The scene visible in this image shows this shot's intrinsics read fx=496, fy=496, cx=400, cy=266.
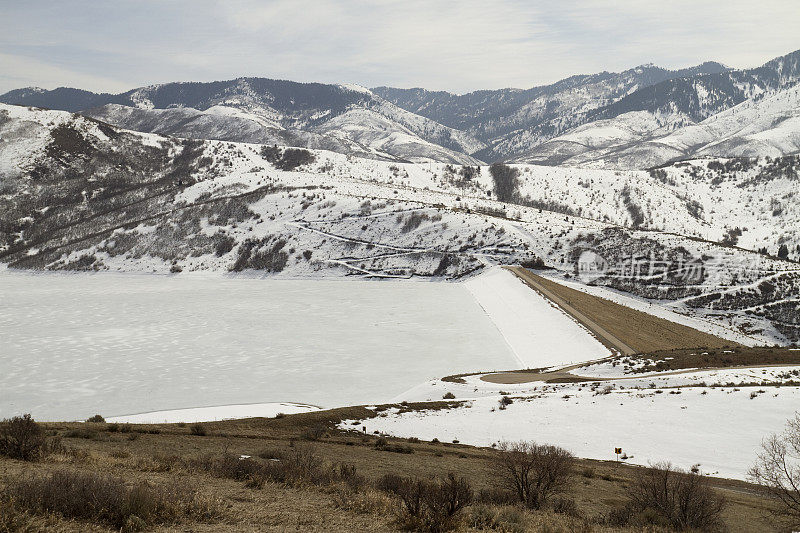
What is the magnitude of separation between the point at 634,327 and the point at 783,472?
4234cm

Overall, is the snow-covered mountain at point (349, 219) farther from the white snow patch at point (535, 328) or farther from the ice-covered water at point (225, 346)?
the ice-covered water at point (225, 346)

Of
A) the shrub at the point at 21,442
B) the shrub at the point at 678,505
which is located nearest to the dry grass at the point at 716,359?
the shrub at the point at 678,505

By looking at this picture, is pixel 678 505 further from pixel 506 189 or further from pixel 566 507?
pixel 506 189

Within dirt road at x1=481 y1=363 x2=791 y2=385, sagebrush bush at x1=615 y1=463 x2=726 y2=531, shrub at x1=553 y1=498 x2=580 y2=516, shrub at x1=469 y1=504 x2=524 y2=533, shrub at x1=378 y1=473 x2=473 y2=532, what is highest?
shrub at x1=378 y1=473 x2=473 y2=532

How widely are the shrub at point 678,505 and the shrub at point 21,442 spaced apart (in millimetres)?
19259

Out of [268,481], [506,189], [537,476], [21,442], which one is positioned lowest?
[537,476]

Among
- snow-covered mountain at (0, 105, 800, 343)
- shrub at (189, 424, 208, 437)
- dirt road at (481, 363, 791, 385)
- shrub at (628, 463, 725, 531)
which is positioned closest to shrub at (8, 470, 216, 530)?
shrub at (628, 463, 725, 531)

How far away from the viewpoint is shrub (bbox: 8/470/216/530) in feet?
34.3

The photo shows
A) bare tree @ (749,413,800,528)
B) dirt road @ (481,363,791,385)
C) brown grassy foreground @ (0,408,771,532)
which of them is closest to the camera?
brown grassy foreground @ (0,408,771,532)

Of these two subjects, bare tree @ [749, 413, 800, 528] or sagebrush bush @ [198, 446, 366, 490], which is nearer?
bare tree @ [749, 413, 800, 528]

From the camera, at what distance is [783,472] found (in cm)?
2036

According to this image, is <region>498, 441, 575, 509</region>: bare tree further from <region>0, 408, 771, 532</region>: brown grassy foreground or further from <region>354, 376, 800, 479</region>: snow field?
<region>354, 376, 800, 479</region>: snow field

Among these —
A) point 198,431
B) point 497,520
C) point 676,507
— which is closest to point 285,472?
point 497,520

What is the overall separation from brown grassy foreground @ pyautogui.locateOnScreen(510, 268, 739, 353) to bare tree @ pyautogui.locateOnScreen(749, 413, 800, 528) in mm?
28485
